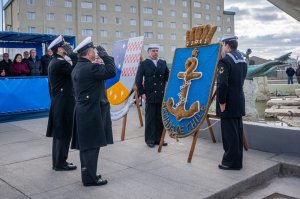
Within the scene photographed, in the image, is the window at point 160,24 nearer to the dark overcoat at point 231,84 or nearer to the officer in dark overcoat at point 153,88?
the officer in dark overcoat at point 153,88

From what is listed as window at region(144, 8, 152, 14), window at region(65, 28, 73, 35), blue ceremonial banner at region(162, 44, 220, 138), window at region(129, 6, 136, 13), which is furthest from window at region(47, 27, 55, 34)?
blue ceremonial banner at region(162, 44, 220, 138)

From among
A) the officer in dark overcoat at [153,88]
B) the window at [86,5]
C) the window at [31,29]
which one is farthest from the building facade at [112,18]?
the officer in dark overcoat at [153,88]

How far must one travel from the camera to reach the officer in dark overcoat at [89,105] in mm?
3793

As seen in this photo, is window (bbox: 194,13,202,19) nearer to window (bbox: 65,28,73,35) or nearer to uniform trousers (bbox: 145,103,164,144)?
window (bbox: 65,28,73,35)

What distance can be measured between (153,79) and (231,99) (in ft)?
5.67

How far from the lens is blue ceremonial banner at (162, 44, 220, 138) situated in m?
4.88

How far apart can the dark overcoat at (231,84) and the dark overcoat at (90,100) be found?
4.94 ft

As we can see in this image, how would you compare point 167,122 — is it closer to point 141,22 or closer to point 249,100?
point 249,100

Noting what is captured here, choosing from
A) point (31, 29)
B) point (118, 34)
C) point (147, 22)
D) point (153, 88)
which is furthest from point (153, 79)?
point (147, 22)

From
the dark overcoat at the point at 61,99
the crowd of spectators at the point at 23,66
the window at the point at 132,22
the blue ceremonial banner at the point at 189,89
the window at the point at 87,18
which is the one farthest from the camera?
the window at the point at 132,22

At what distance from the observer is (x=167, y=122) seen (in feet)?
17.5

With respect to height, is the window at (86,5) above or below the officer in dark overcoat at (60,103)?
above

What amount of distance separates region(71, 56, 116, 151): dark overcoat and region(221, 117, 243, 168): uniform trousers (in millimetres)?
1699

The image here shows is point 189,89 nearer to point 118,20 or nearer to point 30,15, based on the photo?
point 30,15
